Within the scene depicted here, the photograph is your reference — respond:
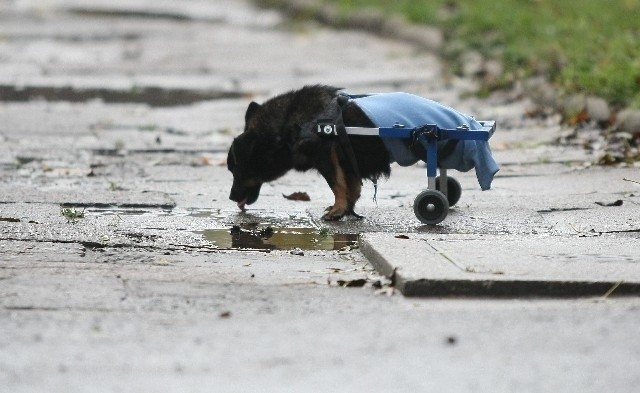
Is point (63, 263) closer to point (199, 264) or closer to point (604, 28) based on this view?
point (199, 264)

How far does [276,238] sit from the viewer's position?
7.20m

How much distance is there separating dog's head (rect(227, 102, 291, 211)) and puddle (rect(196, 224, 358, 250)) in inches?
20.4

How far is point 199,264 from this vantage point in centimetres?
641

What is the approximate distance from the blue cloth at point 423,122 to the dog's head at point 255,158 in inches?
22.9

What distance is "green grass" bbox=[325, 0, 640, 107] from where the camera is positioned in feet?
37.9

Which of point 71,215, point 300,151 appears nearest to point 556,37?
point 300,151

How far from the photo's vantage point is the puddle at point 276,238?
6.98 metres

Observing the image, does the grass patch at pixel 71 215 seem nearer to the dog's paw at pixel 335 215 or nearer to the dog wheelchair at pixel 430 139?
the dog's paw at pixel 335 215

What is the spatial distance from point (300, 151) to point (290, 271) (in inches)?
60.0

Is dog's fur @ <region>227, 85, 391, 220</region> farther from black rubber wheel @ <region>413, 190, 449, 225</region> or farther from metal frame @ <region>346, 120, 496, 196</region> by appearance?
black rubber wheel @ <region>413, 190, 449, 225</region>

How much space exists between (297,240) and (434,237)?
80cm

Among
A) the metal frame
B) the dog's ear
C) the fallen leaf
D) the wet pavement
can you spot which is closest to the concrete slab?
the wet pavement

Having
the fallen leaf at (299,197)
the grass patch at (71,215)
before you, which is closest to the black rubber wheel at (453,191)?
the fallen leaf at (299,197)

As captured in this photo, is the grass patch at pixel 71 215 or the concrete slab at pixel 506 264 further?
the grass patch at pixel 71 215
